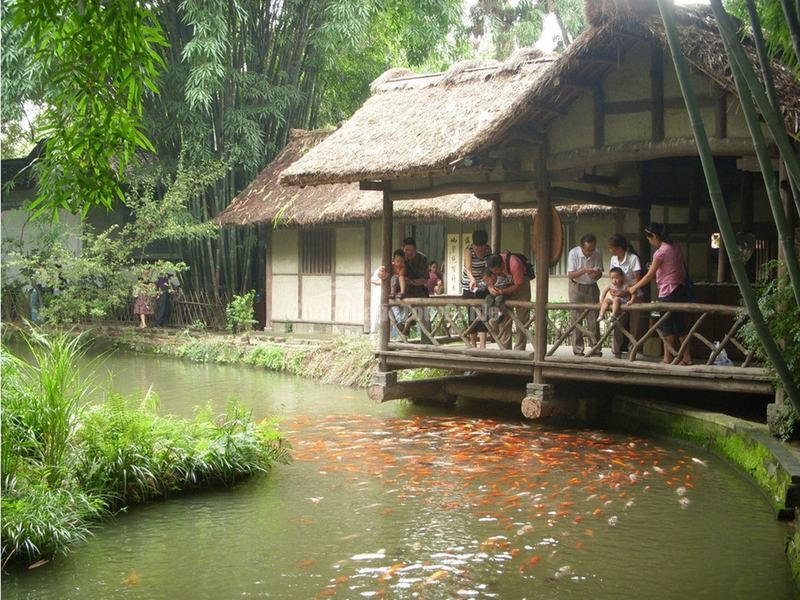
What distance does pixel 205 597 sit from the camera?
5.38 metres

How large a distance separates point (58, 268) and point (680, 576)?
16.8 meters

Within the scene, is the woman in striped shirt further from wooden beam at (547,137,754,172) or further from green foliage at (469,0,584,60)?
green foliage at (469,0,584,60)

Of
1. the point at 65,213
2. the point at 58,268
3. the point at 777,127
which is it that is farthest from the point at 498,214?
the point at 65,213

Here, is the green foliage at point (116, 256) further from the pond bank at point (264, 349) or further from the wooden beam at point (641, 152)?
the wooden beam at point (641, 152)

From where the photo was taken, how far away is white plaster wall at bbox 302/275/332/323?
769 inches

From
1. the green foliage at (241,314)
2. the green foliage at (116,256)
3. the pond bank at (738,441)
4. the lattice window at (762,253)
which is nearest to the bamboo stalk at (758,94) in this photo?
the pond bank at (738,441)

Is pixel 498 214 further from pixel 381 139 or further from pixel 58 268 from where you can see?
pixel 58 268

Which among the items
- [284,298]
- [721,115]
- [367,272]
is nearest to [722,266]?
[721,115]

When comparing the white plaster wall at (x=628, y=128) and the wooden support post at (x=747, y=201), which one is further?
the wooden support post at (x=747, y=201)

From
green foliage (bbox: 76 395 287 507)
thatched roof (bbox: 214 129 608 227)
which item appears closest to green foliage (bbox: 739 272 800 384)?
green foliage (bbox: 76 395 287 507)

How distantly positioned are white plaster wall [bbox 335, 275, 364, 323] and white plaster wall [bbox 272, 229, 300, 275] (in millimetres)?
1290

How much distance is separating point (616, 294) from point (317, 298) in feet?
35.5

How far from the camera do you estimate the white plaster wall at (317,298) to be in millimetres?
19531

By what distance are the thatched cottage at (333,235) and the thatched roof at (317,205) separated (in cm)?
2
